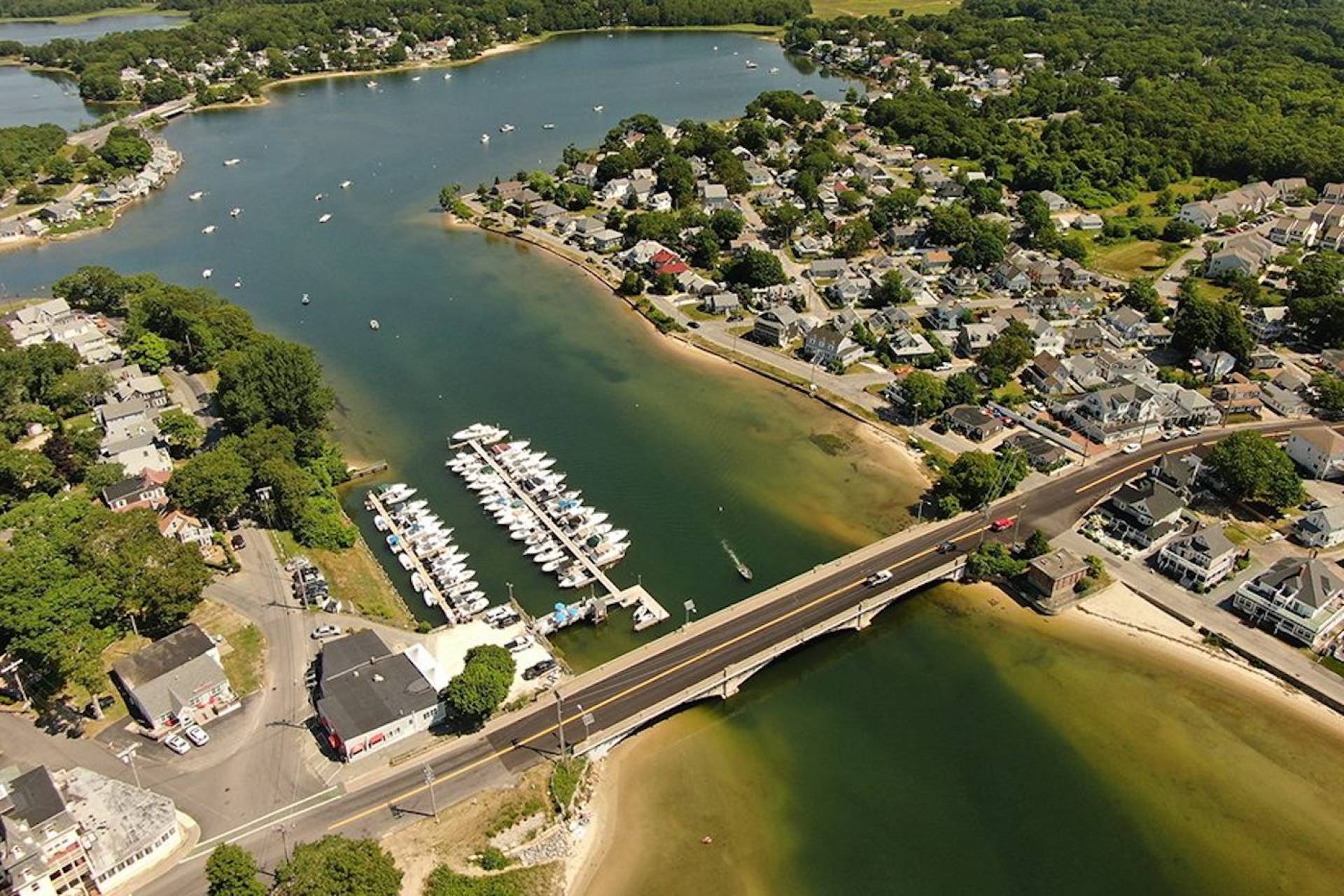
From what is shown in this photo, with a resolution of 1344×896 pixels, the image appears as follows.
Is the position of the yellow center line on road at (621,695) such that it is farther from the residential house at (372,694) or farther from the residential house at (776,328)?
the residential house at (776,328)

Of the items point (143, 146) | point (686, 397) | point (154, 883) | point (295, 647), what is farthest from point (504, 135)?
point (154, 883)

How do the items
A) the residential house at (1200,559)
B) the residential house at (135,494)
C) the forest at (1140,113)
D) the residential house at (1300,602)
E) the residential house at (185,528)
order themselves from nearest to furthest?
the residential house at (1300,602)
the residential house at (1200,559)
the residential house at (185,528)
the residential house at (135,494)
the forest at (1140,113)

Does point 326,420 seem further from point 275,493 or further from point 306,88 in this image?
point 306,88

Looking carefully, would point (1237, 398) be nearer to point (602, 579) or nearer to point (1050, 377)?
point (1050, 377)

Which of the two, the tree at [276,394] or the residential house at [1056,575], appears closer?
Answer: the residential house at [1056,575]

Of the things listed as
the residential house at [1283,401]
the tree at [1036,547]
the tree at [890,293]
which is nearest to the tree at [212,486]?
the tree at [1036,547]

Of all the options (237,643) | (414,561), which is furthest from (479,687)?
(414,561)

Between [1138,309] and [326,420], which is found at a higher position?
[1138,309]
